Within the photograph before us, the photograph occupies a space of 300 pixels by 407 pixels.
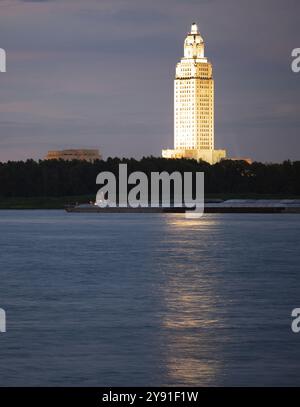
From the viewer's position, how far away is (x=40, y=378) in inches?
933

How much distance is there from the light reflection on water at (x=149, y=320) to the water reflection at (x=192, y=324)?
3 cm

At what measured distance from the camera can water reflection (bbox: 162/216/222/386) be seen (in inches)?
960

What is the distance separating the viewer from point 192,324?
31281 millimetres

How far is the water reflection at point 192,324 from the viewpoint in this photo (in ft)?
80.0

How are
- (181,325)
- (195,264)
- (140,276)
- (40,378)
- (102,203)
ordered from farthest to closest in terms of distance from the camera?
(102,203), (195,264), (140,276), (181,325), (40,378)

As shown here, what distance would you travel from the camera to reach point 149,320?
3222 cm

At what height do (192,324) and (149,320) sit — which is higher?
(149,320)

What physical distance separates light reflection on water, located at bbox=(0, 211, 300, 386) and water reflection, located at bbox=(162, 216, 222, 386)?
0.09ft

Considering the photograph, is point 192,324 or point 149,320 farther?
point 149,320

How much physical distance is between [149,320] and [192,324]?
1.50m

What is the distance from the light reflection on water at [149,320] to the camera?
24375mm
